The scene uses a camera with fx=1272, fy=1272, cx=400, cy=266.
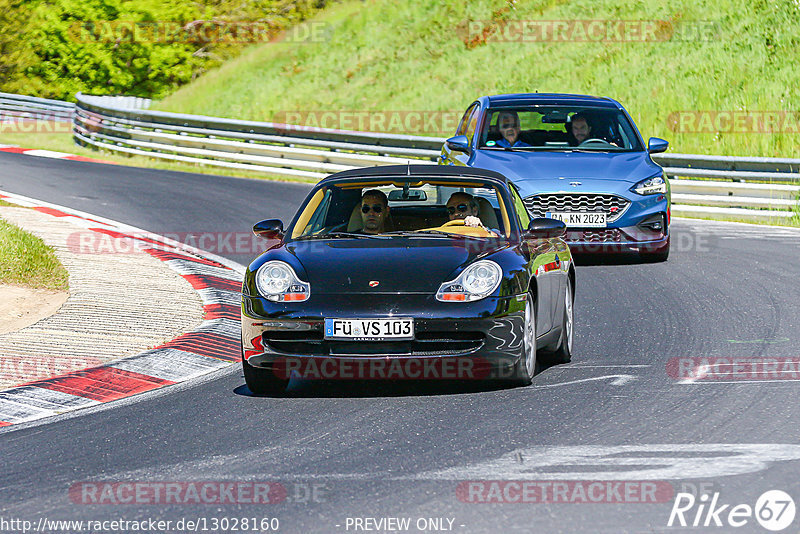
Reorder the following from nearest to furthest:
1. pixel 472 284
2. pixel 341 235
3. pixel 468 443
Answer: pixel 468 443 < pixel 472 284 < pixel 341 235

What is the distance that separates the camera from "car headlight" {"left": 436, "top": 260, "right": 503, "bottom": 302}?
23.8 ft

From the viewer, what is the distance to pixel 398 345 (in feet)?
23.5

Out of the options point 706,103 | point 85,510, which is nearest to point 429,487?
point 85,510

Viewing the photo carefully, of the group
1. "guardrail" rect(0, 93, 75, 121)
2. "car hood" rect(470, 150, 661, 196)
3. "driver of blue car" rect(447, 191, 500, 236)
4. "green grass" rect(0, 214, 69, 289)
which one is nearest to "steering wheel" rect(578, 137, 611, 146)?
"car hood" rect(470, 150, 661, 196)

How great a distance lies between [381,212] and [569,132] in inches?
231

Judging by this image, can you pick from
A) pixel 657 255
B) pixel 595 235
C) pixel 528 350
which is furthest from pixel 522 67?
pixel 528 350

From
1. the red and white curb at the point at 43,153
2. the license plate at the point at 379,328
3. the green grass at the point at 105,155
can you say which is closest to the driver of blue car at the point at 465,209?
the license plate at the point at 379,328

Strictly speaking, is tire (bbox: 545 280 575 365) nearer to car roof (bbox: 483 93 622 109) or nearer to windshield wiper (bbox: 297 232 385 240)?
windshield wiper (bbox: 297 232 385 240)

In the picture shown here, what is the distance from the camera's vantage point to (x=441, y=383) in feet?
25.4

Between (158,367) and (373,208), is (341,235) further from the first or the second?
(158,367)

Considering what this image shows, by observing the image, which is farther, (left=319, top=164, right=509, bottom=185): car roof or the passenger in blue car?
the passenger in blue car

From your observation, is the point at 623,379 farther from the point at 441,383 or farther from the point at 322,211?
the point at 322,211

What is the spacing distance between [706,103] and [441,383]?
21754 mm

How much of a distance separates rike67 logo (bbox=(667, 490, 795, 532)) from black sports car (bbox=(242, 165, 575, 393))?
7.69 ft
